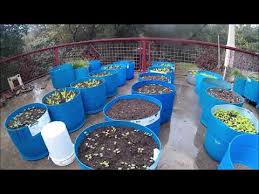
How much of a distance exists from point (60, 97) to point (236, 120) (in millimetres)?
3051

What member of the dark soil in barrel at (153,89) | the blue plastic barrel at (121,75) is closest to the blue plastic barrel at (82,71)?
the blue plastic barrel at (121,75)

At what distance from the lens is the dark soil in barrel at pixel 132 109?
3637 millimetres

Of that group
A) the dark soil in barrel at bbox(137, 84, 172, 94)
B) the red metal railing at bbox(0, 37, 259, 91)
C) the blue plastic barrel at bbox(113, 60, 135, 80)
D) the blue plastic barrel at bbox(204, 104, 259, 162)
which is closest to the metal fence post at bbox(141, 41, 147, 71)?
the red metal railing at bbox(0, 37, 259, 91)

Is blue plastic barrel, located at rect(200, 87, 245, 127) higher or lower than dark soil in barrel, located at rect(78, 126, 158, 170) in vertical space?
lower

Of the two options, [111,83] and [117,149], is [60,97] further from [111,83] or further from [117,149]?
[117,149]

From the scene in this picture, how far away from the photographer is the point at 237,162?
3.04m

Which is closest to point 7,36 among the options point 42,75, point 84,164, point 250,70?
point 42,75

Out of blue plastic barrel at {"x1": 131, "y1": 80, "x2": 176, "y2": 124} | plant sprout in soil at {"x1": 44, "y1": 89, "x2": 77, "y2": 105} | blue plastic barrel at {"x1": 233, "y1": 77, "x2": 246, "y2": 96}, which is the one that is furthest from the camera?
blue plastic barrel at {"x1": 233, "y1": 77, "x2": 246, "y2": 96}

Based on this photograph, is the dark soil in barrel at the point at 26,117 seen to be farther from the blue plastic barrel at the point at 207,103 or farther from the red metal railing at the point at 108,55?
the blue plastic barrel at the point at 207,103

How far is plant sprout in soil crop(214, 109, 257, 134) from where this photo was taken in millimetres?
3271

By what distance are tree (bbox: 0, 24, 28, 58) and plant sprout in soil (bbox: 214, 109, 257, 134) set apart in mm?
6786

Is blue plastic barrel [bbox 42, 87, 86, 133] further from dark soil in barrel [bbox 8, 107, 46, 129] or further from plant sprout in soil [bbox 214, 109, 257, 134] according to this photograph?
plant sprout in soil [bbox 214, 109, 257, 134]

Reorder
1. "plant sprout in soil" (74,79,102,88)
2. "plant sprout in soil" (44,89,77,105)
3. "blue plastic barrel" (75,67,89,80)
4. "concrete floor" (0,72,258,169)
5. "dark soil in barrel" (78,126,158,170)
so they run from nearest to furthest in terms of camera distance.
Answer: "dark soil in barrel" (78,126,158,170) < "concrete floor" (0,72,258,169) < "plant sprout in soil" (44,89,77,105) < "plant sprout in soil" (74,79,102,88) < "blue plastic barrel" (75,67,89,80)

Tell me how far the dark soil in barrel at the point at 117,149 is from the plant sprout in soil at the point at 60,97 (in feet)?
4.21
